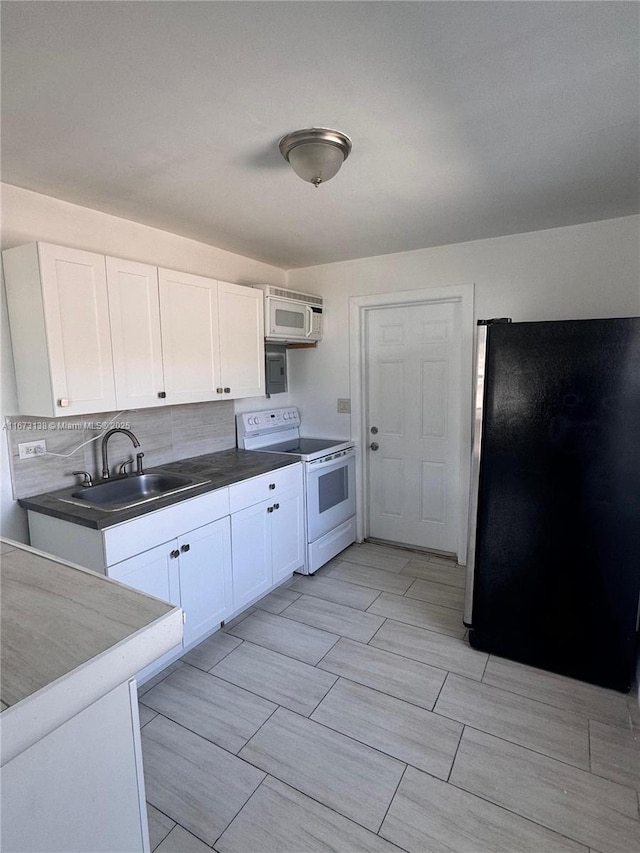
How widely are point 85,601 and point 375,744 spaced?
1.40m

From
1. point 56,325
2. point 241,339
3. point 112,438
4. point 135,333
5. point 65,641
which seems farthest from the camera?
point 241,339

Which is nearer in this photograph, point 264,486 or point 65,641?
point 65,641

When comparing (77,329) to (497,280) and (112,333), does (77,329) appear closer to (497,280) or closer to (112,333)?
(112,333)

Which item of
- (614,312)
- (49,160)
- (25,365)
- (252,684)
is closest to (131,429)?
(25,365)

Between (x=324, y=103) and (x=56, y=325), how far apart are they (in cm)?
143

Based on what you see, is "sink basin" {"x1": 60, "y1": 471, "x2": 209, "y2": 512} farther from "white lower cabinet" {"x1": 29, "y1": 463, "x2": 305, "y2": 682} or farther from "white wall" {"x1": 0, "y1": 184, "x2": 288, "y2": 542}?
"white wall" {"x1": 0, "y1": 184, "x2": 288, "y2": 542}

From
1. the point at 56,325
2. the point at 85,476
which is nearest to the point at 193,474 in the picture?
the point at 85,476

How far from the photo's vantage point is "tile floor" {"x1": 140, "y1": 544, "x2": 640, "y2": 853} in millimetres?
1447

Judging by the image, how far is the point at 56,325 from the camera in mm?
A: 1943

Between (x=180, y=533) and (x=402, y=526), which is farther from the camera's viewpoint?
(x=402, y=526)

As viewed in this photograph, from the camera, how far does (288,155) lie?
166 centimetres

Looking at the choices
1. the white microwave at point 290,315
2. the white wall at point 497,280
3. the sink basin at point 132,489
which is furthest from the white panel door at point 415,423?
the sink basin at point 132,489

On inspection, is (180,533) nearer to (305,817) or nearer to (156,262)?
(305,817)

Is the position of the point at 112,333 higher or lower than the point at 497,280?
lower
